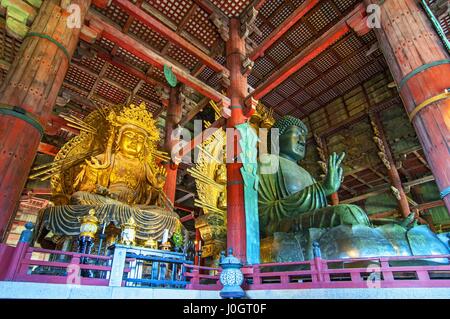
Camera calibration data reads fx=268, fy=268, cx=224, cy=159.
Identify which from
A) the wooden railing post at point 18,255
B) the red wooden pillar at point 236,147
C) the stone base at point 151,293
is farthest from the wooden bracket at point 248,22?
the wooden railing post at point 18,255

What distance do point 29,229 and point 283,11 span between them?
613 cm

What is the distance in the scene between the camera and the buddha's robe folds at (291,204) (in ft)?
12.0

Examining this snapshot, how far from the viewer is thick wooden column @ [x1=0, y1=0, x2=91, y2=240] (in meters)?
2.40

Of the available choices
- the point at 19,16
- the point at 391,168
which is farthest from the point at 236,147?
the point at 391,168

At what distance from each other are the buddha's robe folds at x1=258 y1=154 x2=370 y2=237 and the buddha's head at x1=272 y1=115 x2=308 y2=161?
38 centimetres

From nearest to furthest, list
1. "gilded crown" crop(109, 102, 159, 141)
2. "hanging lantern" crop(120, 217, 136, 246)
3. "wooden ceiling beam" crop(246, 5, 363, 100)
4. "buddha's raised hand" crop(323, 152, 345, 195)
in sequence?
"hanging lantern" crop(120, 217, 136, 246)
"wooden ceiling beam" crop(246, 5, 363, 100)
"buddha's raised hand" crop(323, 152, 345, 195)
"gilded crown" crop(109, 102, 159, 141)

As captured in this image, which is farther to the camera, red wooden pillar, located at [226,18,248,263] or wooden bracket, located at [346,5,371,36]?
red wooden pillar, located at [226,18,248,263]

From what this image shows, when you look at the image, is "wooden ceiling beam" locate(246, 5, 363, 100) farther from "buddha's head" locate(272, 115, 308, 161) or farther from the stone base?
the stone base

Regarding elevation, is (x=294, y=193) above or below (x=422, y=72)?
below

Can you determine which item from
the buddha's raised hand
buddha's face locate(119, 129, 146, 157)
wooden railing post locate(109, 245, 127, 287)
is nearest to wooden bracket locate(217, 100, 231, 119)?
the buddha's raised hand

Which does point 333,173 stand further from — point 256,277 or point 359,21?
point 359,21

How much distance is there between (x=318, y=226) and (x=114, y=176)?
380 centimetres

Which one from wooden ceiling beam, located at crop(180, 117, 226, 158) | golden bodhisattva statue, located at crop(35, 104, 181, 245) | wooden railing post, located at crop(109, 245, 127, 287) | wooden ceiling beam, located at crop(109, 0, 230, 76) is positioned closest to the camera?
wooden railing post, located at crop(109, 245, 127, 287)

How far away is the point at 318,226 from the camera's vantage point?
3.79 m
